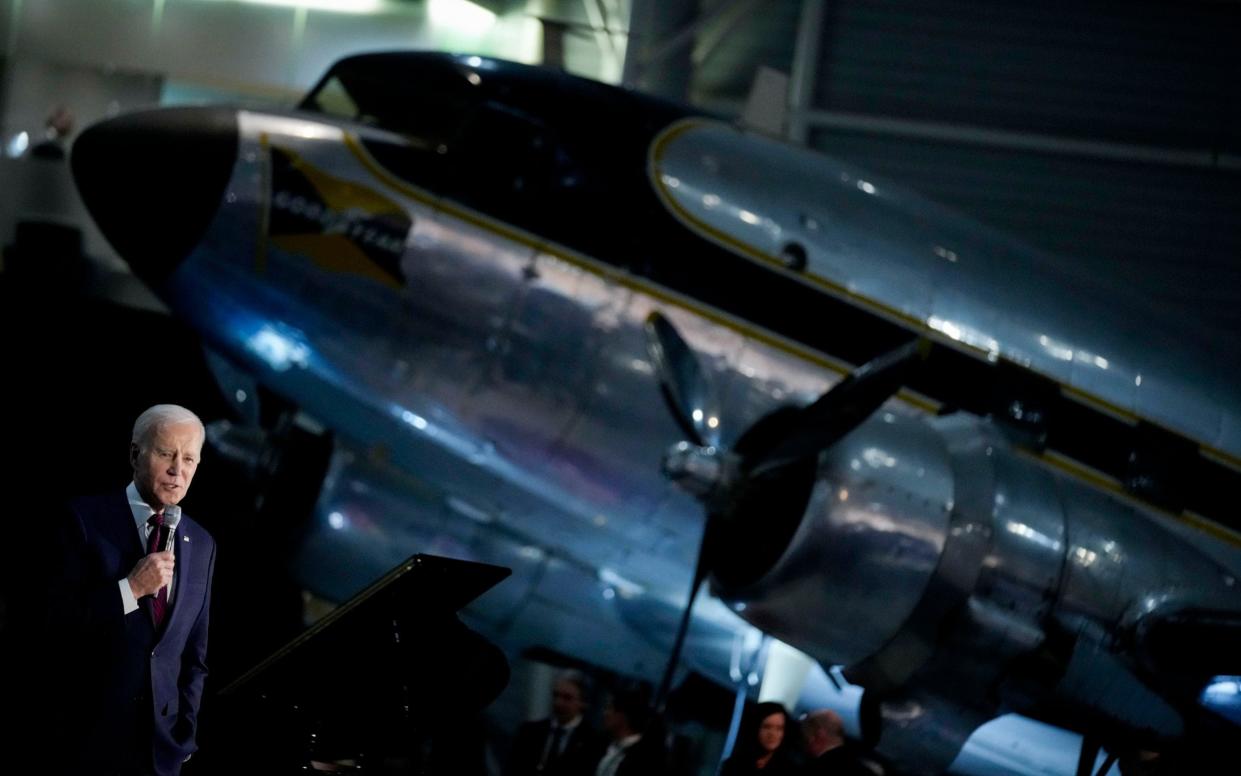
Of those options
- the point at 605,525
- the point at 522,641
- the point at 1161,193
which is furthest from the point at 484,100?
the point at 1161,193

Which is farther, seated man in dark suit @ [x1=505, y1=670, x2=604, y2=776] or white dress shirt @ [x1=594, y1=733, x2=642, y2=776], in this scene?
seated man in dark suit @ [x1=505, y1=670, x2=604, y2=776]

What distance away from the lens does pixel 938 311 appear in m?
8.87

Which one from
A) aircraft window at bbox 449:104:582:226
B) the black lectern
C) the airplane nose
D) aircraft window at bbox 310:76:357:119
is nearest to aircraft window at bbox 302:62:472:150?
aircraft window at bbox 310:76:357:119

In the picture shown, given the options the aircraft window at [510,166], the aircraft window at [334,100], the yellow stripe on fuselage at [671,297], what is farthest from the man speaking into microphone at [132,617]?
the aircraft window at [334,100]

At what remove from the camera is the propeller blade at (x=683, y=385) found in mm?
7656

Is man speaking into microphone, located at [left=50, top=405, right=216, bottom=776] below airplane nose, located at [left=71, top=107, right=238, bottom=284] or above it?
above

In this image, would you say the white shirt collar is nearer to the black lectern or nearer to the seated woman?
the black lectern

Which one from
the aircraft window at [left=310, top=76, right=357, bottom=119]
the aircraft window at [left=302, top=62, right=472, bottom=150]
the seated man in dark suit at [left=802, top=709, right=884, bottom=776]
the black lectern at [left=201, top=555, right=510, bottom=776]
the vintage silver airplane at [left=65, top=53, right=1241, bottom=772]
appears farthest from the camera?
the aircraft window at [left=310, top=76, right=357, bottom=119]

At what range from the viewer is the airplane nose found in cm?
848

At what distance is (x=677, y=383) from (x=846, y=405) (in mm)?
1052

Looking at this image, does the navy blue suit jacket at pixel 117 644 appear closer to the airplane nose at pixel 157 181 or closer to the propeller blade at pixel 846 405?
the propeller blade at pixel 846 405

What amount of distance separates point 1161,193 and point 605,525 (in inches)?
385

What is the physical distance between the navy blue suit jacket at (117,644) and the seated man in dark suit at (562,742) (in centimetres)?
408

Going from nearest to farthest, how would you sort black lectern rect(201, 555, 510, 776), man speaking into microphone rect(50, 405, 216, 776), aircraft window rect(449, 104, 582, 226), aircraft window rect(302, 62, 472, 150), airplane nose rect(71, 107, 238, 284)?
1. man speaking into microphone rect(50, 405, 216, 776)
2. black lectern rect(201, 555, 510, 776)
3. airplane nose rect(71, 107, 238, 284)
4. aircraft window rect(449, 104, 582, 226)
5. aircraft window rect(302, 62, 472, 150)
